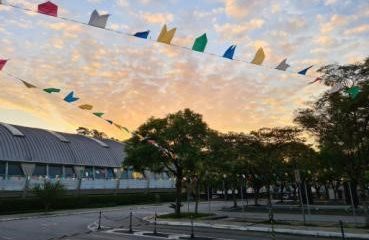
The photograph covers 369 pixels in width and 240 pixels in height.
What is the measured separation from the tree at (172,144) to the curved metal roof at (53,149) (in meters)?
29.9

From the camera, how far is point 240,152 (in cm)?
3384

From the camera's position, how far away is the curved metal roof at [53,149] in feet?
194

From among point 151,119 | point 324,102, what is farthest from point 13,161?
point 324,102

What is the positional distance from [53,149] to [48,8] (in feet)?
190

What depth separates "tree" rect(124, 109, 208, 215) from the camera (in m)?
34.6

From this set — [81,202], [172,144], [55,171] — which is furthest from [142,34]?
[55,171]

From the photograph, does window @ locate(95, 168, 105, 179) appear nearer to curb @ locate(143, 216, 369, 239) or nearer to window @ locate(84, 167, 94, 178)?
window @ locate(84, 167, 94, 178)

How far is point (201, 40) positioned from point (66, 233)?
1763cm

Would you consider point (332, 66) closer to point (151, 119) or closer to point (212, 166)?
point (212, 166)

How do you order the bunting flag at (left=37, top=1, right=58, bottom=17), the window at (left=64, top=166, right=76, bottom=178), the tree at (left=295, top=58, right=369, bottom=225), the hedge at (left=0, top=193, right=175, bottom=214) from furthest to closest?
the window at (left=64, top=166, right=76, bottom=178)
the hedge at (left=0, top=193, right=175, bottom=214)
the tree at (left=295, top=58, right=369, bottom=225)
the bunting flag at (left=37, top=1, right=58, bottom=17)

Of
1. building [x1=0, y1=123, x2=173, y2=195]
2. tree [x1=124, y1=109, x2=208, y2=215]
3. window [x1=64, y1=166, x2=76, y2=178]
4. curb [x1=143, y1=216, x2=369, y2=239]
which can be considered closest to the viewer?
curb [x1=143, y1=216, x2=369, y2=239]

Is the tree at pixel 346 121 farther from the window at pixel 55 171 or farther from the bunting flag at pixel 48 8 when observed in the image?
the window at pixel 55 171

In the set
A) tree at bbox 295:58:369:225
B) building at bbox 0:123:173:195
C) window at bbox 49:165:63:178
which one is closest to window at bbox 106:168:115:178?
building at bbox 0:123:173:195

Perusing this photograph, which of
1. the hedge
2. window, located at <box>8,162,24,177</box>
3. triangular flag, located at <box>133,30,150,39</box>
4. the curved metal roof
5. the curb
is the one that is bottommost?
the curb
